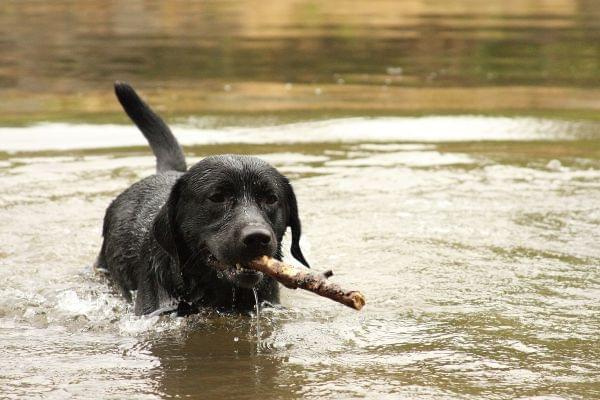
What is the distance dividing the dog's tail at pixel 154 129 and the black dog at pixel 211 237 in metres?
1.12

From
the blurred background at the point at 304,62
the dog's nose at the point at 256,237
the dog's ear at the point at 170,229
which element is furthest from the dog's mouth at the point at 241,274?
the blurred background at the point at 304,62

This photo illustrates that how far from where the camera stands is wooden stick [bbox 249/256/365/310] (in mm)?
4508

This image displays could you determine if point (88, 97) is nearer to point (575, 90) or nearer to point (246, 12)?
point (575, 90)

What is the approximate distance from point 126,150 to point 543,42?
1031cm

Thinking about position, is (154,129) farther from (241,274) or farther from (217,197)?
(241,274)

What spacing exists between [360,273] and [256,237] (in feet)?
5.75

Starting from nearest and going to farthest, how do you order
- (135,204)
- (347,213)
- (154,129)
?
(135,204)
(154,129)
(347,213)

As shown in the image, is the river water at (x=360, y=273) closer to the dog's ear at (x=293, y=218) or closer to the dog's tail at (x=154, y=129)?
the dog's ear at (x=293, y=218)

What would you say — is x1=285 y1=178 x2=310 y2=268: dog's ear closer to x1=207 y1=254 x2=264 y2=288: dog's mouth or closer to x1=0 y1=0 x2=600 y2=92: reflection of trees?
x1=207 y1=254 x2=264 y2=288: dog's mouth

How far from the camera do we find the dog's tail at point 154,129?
23.3ft

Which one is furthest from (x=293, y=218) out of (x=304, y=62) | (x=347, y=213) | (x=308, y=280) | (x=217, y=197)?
(x=304, y=62)

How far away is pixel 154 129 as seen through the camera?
718 cm

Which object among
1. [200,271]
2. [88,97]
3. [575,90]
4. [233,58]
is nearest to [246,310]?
[200,271]

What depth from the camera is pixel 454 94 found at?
1283 centimetres
